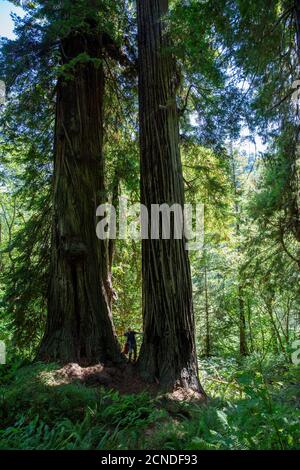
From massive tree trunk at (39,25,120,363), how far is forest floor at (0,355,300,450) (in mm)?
477

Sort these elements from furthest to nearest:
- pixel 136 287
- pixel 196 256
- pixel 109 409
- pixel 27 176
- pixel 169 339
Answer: pixel 196 256 → pixel 136 287 → pixel 27 176 → pixel 169 339 → pixel 109 409

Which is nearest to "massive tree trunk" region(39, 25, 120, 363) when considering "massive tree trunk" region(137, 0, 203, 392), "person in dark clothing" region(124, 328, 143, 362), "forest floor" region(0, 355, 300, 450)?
"person in dark clothing" region(124, 328, 143, 362)

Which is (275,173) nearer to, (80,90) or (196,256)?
(80,90)

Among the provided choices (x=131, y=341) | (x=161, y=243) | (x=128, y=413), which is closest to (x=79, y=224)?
(x=161, y=243)

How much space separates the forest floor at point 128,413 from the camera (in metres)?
2.20

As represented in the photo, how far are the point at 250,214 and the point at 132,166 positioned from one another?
2.34 meters

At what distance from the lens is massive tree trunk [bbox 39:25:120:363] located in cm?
509

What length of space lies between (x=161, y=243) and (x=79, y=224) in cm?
142

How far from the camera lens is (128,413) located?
374cm

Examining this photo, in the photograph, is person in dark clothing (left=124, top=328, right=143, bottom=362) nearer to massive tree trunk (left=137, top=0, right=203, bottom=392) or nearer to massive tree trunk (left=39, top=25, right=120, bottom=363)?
massive tree trunk (left=39, top=25, right=120, bottom=363)

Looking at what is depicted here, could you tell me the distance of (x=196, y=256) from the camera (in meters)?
11.2

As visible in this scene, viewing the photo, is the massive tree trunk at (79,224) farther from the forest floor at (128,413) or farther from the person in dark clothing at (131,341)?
the forest floor at (128,413)

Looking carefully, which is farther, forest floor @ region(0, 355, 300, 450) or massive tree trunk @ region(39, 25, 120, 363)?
massive tree trunk @ region(39, 25, 120, 363)

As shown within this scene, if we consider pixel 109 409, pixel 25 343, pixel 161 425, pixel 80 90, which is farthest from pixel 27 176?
pixel 161 425
